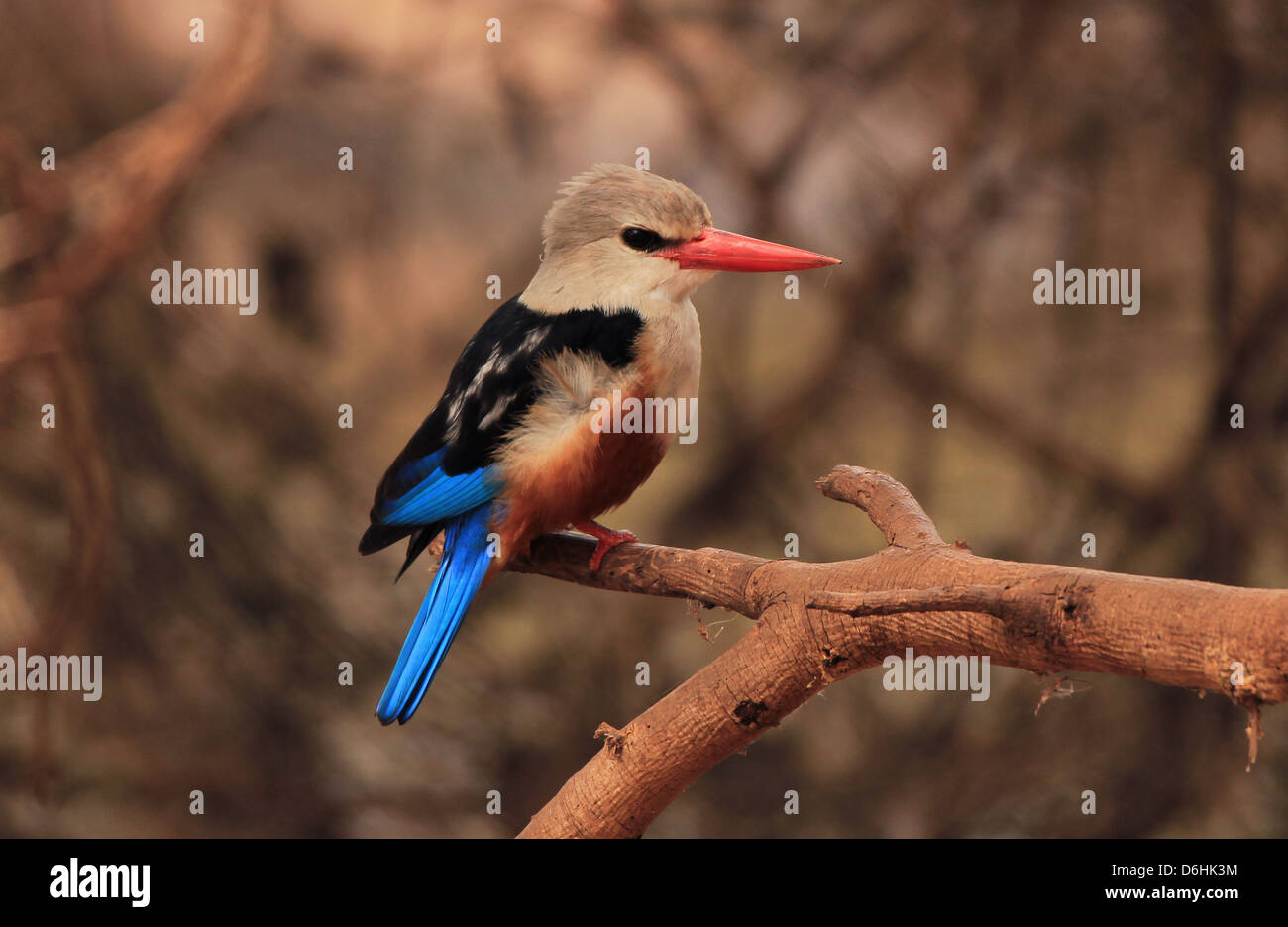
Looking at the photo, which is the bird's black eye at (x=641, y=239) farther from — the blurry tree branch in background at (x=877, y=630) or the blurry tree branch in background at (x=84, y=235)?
the blurry tree branch in background at (x=84, y=235)

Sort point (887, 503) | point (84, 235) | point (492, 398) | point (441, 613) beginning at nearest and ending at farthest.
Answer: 1. point (887, 503)
2. point (441, 613)
3. point (492, 398)
4. point (84, 235)

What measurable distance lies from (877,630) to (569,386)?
67cm

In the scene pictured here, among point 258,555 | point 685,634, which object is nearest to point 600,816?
point 685,634

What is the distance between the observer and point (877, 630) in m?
1.32

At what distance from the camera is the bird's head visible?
183 cm

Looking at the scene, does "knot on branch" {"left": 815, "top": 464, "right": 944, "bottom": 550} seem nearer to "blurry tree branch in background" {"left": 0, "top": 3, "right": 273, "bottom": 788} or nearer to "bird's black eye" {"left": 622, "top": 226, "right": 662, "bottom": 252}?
"bird's black eye" {"left": 622, "top": 226, "right": 662, "bottom": 252}

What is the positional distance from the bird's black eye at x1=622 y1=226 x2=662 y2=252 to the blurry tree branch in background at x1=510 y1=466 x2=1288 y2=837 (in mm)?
447

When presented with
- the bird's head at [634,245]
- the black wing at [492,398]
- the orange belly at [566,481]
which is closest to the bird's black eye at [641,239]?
the bird's head at [634,245]

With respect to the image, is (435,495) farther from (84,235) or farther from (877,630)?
Result: (84,235)

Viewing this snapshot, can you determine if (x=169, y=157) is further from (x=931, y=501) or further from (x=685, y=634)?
(x=931, y=501)

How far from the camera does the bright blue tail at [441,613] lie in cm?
162

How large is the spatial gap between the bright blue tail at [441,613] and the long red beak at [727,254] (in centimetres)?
48

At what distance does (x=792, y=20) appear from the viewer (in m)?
3.18

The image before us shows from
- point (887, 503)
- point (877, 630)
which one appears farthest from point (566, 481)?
point (877, 630)
